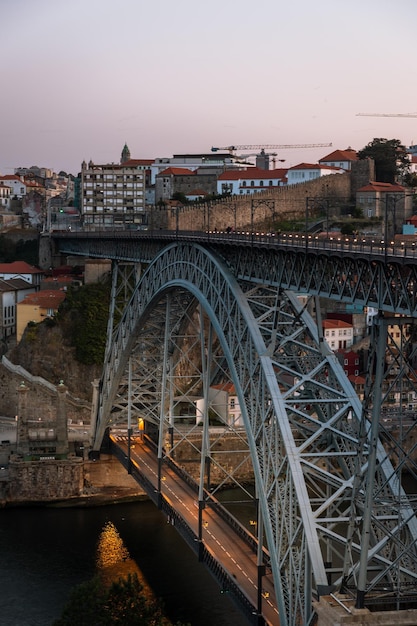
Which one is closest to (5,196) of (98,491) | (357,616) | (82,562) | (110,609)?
(98,491)

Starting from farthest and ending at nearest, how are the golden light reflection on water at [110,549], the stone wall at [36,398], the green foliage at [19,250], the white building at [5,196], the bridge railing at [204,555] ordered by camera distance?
the white building at [5,196] → the green foliage at [19,250] → the stone wall at [36,398] → the golden light reflection on water at [110,549] → the bridge railing at [204,555]

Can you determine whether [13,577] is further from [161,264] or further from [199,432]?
[199,432]

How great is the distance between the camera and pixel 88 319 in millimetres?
64312

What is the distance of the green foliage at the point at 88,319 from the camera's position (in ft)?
204

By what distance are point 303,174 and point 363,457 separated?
64350mm

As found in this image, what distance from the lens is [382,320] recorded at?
2216 cm

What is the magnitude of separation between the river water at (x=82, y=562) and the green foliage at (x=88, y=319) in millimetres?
13733

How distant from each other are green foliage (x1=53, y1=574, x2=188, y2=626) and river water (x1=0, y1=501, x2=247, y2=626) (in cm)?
643

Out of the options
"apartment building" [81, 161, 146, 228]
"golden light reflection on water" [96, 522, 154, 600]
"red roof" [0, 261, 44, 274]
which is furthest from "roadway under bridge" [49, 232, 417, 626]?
"apartment building" [81, 161, 146, 228]

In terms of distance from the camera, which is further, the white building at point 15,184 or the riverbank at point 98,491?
the white building at point 15,184

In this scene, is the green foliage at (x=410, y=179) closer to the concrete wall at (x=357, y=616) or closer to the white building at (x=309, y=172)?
the white building at (x=309, y=172)

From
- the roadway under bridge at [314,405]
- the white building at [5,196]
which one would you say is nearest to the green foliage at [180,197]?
the white building at [5,196]

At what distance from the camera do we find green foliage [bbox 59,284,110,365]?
62.2m

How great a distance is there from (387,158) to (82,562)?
51398 millimetres
